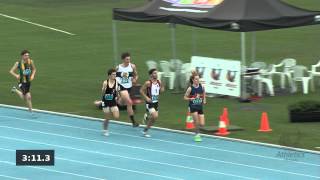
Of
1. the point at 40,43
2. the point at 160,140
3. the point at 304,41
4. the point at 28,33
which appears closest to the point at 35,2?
the point at 28,33

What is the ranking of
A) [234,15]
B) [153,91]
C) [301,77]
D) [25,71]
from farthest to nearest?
[301,77]
[234,15]
[25,71]
[153,91]

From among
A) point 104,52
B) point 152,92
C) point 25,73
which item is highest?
point 104,52

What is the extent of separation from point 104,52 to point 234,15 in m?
13.1

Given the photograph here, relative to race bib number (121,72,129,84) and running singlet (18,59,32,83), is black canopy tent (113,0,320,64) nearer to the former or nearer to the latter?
race bib number (121,72,129,84)

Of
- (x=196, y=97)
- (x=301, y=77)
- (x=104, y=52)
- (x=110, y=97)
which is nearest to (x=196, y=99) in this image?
(x=196, y=97)

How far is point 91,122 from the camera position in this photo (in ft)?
67.9

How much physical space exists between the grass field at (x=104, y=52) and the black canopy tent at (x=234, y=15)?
7.45ft

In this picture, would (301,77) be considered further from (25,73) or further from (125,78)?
(25,73)

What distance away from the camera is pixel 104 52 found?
35281 mm

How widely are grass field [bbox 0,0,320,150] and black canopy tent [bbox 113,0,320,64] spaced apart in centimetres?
227

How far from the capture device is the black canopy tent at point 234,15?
22641mm

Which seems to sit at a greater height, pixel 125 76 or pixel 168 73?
pixel 125 76
